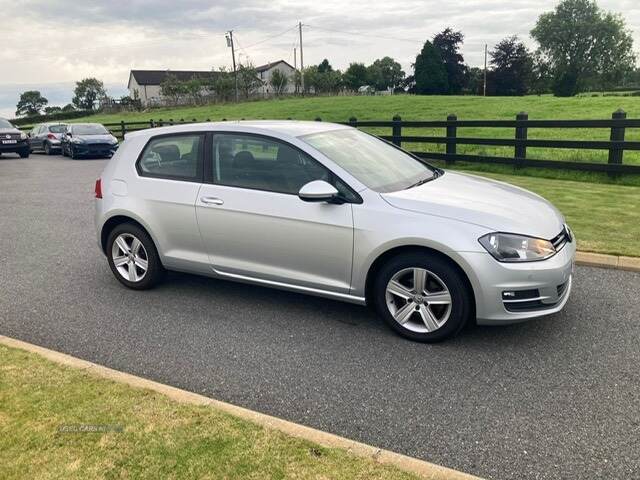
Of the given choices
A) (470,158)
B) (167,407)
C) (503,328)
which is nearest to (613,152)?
(470,158)

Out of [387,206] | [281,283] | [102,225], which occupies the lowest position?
[281,283]

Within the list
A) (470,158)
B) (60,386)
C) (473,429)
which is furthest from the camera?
(470,158)

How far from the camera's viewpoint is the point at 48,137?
83.1 feet

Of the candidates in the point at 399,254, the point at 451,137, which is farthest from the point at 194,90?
the point at 399,254

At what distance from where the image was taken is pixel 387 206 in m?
4.11

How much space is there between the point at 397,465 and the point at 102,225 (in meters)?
4.04

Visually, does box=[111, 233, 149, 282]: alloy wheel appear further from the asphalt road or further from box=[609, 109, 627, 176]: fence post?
box=[609, 109, 627, 176]: fence post

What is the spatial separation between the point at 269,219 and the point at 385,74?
115 metres

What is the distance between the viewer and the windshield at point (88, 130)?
2288cm

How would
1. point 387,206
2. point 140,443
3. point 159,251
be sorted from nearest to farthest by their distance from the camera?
point 140,443, point 387,206, point 159,251

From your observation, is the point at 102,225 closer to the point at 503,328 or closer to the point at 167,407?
the point at 167,407

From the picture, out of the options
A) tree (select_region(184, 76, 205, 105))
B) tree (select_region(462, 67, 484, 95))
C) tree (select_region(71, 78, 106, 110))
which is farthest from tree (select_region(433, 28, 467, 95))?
tree (select_region(71, 78, 106, 110))

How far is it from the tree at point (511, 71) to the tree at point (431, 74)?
7239 mm

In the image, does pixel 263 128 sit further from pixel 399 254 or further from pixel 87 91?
pixel 87 91
